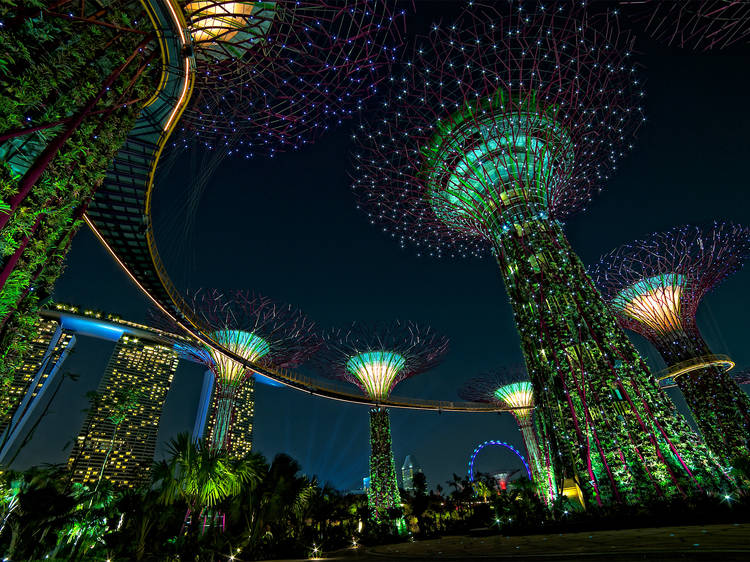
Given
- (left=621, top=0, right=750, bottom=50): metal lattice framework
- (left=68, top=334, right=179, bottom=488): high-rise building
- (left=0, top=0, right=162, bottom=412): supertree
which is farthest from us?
(left=68, top=334, right=179, bottom=488): high-rise building

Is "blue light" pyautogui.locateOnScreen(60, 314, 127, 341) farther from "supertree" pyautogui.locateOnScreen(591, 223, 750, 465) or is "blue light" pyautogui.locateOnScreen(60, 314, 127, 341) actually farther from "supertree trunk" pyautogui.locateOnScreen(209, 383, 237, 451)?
"supertree" pyautogui.locateOnScreen(591, 223, 750, 465)

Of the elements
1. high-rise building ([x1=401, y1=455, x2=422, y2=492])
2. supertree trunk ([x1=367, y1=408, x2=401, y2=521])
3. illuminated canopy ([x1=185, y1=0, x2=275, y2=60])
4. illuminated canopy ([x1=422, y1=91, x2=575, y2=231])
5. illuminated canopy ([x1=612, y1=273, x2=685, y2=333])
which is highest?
high-rise building ([x1=401, y1=455, x2=422, y2=492])

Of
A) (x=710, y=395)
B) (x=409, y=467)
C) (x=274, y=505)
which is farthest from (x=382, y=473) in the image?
(x=409, y=467)

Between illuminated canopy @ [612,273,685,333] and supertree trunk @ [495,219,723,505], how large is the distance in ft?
44.7

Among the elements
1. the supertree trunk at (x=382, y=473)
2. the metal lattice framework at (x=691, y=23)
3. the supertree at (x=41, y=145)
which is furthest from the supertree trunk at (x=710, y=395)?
the supertree at (x=41, y=145)

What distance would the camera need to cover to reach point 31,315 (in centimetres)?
454

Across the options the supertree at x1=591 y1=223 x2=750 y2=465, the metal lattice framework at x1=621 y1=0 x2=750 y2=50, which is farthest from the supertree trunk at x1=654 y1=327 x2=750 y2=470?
the metal lattice framework at x1=621 y1=0 x2=750 y2=50

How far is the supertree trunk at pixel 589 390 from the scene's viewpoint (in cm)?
1100

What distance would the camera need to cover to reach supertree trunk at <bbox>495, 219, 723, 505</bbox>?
11000 mm

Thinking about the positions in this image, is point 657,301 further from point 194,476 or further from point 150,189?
point 150,189

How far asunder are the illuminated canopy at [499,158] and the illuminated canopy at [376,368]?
14.3m

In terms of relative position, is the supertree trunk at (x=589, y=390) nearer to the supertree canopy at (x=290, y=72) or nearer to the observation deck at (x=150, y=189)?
the supertree canopy at (x=290, y=72)

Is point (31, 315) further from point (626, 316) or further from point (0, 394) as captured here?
point (626, 316)

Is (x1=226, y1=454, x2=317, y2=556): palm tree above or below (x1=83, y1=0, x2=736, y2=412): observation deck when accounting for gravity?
below
